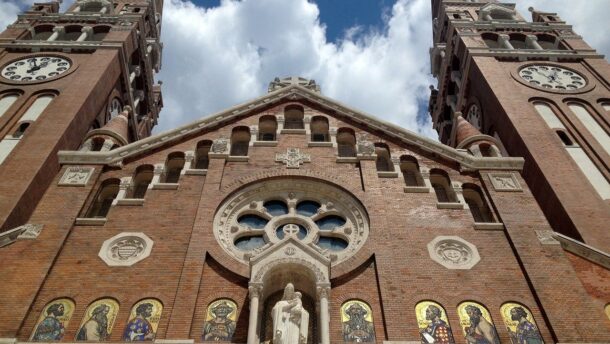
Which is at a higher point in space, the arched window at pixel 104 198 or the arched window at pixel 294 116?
the arched window at pixel 294 116

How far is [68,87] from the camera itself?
26000mm

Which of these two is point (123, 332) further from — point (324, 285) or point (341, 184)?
point (341, 184)

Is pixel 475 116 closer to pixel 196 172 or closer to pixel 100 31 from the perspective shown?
pixel 196 172

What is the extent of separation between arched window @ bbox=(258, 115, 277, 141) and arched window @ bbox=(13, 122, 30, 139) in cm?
946

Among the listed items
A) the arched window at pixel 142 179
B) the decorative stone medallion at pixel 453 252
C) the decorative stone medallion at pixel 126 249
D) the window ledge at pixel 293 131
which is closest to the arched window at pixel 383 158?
the window ledge at pixel 293 131

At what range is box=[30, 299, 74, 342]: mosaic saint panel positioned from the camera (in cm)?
1287

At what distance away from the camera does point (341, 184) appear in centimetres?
1784

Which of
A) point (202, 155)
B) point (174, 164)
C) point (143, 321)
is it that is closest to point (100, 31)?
point (202, 155)

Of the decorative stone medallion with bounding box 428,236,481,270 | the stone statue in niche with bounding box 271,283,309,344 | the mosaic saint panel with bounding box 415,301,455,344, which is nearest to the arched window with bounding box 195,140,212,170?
the stone statue in niche with bounding box 271,283,309,344

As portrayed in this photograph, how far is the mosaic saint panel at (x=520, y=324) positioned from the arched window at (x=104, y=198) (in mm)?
11131

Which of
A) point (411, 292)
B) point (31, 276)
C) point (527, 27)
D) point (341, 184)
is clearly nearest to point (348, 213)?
point (341, 184)

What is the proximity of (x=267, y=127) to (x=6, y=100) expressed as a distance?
12193 mm

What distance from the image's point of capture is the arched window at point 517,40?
1341 inches

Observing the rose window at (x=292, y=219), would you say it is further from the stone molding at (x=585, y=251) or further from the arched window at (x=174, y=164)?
the stone molding at (x=585, y=251)
